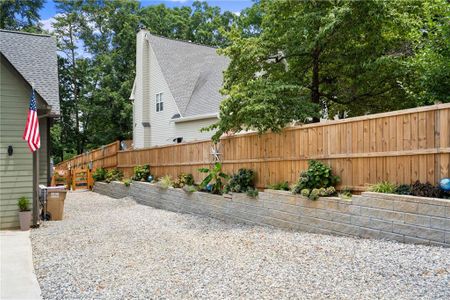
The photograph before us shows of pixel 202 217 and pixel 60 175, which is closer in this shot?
pixel 202 217

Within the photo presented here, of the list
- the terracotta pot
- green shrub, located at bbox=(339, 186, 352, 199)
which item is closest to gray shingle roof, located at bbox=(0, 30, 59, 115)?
the terracotta pot

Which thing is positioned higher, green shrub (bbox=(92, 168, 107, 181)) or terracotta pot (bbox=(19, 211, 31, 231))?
green shrub (bbox=(92, 168, 107, 181))

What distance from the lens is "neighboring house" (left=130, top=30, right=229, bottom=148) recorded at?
1919 centimetres

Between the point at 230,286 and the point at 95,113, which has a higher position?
the point at 95,113

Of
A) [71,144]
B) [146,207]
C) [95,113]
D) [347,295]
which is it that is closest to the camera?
[347,295]

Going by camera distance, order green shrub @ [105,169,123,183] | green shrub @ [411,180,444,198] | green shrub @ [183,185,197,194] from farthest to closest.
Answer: green shrub @ [105,169,123,183], green shrub @ [183,185,197,194], green shrub @ [411,180,444,198]

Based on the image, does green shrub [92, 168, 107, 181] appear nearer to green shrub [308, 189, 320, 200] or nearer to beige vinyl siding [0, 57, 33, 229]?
beige vinyl siding [0, 57, 33, 229]

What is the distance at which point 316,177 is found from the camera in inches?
304

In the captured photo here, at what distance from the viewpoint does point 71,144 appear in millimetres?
35562

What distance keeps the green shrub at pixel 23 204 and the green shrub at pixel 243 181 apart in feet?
16.6

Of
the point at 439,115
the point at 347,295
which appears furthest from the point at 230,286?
the point at 439,115

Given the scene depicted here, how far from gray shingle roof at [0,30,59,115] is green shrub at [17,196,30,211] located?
2586mm

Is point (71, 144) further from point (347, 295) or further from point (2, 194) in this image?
point (347, 295)

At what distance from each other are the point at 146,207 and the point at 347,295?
1002 cm
